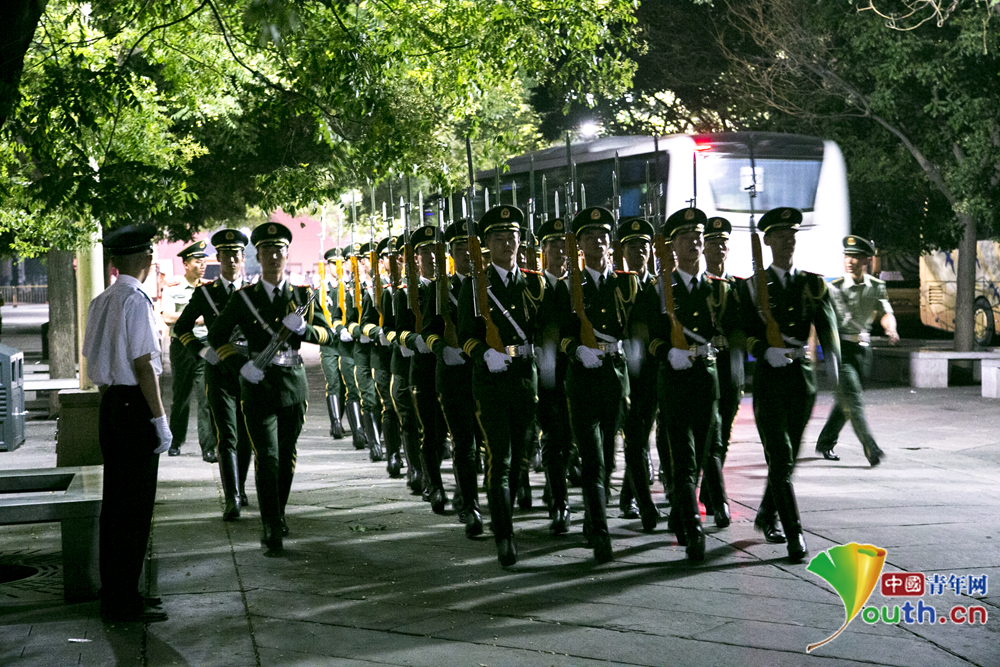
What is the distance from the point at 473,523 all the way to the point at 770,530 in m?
1.88

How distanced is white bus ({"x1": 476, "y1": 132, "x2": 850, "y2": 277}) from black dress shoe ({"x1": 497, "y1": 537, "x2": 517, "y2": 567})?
10341 millimetres

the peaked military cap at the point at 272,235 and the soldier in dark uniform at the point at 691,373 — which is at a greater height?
the peaked military cap at the point at 272,235

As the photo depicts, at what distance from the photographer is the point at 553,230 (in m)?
7.59

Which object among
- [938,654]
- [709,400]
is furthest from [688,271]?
[938,654]

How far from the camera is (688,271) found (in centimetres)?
730

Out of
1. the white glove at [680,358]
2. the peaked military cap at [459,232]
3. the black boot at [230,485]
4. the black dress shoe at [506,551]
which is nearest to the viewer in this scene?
the black dress shoe at [506,551]

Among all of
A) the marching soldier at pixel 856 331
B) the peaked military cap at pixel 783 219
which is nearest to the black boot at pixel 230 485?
the peaked military cap at pixel 783 219

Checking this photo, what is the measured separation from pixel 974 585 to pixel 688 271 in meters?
2.45

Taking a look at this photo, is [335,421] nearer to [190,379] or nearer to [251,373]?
[190,379]

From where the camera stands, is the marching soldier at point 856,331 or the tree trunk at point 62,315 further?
the tree trunk at point 62,315

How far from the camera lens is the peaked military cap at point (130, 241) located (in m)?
6.00

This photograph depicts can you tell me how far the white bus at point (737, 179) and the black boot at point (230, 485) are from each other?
8974mm

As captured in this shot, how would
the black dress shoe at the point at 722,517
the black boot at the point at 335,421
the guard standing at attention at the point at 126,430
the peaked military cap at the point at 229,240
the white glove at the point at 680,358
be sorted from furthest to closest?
the black boot at the point at 335,421 < the peaked military cap at the point at 229,240 < the black dress shoe at the point at 722,517 < the white glove at the point at 680,358 < the guard standing at attention at the point at 126,430

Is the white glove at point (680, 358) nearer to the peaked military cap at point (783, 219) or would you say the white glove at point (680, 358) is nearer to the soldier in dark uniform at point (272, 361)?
the peaked military cap at point (783, 219)
